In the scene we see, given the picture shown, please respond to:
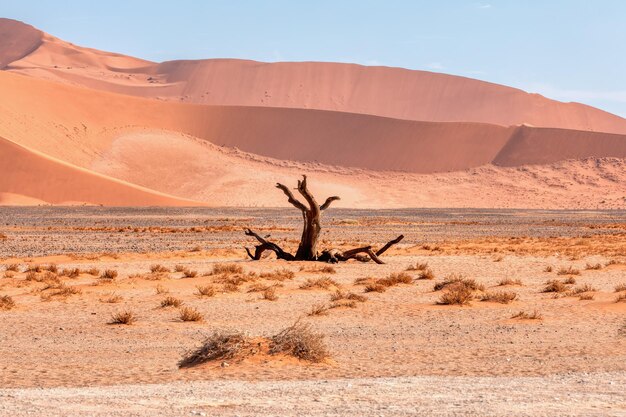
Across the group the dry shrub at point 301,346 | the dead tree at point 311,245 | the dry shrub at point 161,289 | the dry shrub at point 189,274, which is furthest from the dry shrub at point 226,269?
the dry shrub at point 301,346

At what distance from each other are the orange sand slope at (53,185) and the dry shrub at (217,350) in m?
73.3

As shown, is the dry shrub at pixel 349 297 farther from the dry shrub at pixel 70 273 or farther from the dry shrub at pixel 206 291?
the dry shrub at pixel 70 273

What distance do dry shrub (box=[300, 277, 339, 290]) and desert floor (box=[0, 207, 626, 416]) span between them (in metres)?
0.20

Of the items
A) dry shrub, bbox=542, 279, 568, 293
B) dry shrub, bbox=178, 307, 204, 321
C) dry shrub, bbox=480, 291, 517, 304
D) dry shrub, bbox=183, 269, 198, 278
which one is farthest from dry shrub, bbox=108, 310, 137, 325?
dry shrub, bbox=542, 279, 568, 293

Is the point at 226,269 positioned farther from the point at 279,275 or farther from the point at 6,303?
the point at 6,303

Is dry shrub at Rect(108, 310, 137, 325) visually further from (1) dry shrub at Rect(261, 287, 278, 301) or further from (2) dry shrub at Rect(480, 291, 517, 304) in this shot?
(2) dry shrub at Rect(480, 291, 517, 304)

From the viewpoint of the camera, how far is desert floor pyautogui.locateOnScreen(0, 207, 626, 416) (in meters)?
8.65

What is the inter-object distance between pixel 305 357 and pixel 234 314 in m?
5.90

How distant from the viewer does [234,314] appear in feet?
55.7

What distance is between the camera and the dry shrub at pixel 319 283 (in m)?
20.9

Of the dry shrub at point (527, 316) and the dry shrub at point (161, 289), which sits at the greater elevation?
the dry shrub at point (527, 316)

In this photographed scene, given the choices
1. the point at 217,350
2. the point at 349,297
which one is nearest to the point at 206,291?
the point at 349,297

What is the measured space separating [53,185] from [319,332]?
241 ft

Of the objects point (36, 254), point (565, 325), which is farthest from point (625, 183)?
point (565, 325)
